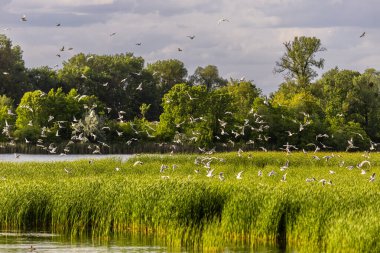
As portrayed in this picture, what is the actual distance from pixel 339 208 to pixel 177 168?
2109 centimetres

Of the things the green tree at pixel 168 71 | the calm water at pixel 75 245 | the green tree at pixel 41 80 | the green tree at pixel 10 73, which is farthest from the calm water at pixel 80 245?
the green tree at pixel 168 71

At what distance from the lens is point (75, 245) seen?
99.3 ft

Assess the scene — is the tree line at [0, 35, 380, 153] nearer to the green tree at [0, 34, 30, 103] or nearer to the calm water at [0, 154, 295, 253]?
the green tree at [0, 34, 30, 103]

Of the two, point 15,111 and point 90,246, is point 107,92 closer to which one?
point 15,111

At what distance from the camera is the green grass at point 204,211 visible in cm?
Result: 2811

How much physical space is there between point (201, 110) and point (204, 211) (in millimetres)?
71824

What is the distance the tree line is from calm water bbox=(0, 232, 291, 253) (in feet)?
171

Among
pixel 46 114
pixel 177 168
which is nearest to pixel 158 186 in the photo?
pixel 177 168

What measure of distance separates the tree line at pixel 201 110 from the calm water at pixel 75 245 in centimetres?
5204

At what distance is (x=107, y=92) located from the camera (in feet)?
442

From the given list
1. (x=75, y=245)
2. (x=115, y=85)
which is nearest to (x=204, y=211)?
(x=75, y=245)

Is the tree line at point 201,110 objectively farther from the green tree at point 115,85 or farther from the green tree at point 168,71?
the green tree at point 168,71

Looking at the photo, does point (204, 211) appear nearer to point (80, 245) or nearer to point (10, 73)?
point (80, 245)

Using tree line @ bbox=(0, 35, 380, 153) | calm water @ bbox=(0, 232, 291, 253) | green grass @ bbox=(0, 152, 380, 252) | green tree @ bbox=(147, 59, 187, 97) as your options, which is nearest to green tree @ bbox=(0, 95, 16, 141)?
tree line @ bbox=(0, 35, 380, 153)
